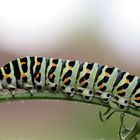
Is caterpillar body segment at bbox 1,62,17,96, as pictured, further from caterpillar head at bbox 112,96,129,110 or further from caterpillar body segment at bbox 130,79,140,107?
caterpillar body segment at bbox 130,79,140,107

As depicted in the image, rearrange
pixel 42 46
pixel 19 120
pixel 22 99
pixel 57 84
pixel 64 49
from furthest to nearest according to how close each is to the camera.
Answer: pixel 42 46 → pixel 64 49 → pixel 19 120 → pixel 57 84 → pixel 22 99

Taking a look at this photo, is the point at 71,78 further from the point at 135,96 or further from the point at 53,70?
the point at 135,96

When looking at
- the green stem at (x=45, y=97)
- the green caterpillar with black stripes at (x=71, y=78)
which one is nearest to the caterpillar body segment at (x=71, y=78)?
the green caterpillar with black stripes at (x=71, y=78)

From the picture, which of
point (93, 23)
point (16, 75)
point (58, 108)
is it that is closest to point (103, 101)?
point (16, 75)

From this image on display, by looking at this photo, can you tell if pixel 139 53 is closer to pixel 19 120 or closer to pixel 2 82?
pixel 19 120

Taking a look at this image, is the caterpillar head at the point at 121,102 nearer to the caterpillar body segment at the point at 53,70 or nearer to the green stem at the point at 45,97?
the green stem at the point at 45,97

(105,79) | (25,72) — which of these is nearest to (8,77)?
(25,72)

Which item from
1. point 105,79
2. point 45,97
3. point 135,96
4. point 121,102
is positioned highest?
point 105,79

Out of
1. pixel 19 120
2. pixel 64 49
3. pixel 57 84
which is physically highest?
pixel 64 49
